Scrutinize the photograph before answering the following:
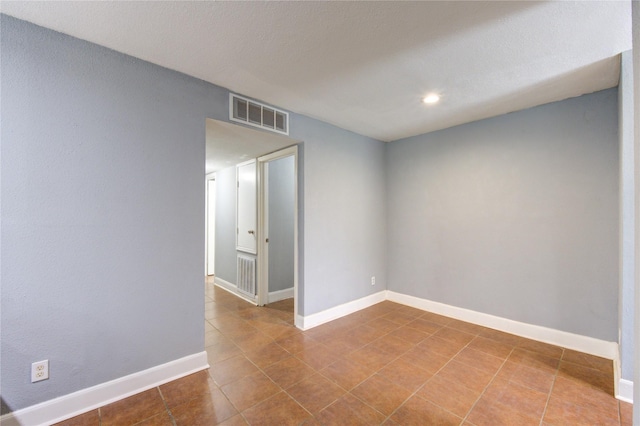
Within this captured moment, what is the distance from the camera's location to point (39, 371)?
1.65 metres

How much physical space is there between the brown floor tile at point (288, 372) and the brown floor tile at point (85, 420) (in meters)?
1.14

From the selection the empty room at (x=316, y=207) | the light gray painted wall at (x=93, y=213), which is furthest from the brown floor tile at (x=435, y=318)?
the light gray painted wall at (x=93, y=213)

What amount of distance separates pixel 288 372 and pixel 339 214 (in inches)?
77.5

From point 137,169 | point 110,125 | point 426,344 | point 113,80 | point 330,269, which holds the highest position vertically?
point 113,80

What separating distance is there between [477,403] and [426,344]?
88 cm

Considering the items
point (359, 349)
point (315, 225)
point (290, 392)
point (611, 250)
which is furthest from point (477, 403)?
point (315, 225)

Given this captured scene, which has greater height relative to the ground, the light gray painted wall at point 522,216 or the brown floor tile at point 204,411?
the light gray painted wall at point 522,216

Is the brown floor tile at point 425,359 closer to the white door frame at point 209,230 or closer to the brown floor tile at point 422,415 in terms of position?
the brown floor tile at point 422,415

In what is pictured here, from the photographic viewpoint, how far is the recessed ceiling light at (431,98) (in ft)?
8.66

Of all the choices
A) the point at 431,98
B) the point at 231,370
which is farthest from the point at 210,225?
the point at 431,98

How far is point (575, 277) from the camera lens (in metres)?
2.64

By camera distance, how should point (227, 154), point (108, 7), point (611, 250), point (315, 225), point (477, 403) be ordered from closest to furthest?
1. point (108, 7)
2. point (477, 403)
3. point (611, 250)
4. point (315, 225)
5. point (227, 154)

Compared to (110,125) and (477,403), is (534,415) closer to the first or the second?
(477,403)

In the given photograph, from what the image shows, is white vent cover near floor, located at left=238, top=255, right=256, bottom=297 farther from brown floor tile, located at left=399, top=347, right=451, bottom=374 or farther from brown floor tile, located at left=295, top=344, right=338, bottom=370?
brown floor tile, located at left=399, top=347, right=451, bottom=374
